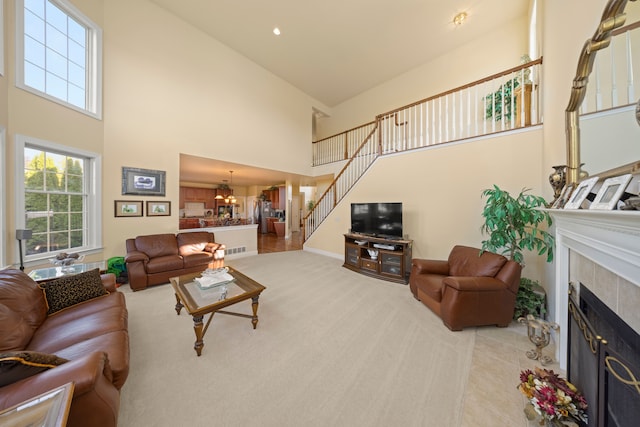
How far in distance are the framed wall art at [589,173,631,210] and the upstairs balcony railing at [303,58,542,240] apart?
111 inches

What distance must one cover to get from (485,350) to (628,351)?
51.8 inches

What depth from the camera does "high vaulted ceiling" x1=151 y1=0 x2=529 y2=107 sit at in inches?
156

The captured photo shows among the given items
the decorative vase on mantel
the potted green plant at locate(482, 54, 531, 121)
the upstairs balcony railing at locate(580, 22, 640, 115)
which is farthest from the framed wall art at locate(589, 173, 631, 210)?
the potted green plant at locate(482, 54, 531, 121)

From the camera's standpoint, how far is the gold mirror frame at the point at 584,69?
39.6 inches

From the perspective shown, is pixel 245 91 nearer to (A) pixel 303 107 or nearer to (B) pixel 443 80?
(A) pixel 303 107

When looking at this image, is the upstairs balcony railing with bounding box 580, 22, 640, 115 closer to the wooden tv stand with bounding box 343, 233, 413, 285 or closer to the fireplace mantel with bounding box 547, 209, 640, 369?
the fireplace mantel with bounding box 547, 209, 640, 369

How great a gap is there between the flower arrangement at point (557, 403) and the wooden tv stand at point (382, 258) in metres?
2.40

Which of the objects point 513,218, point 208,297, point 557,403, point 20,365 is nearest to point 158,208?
point 208,297

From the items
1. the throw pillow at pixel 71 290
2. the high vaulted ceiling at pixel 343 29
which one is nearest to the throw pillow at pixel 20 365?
the throw pillow at pixel 71 290

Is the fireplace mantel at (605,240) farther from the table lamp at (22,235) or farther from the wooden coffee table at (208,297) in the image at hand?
the table lamp at (22,235)

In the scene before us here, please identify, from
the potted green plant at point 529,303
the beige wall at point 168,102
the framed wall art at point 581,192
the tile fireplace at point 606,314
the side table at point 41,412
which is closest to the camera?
the side table at point 41,412

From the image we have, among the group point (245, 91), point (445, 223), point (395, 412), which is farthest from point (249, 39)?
point (395, 412)

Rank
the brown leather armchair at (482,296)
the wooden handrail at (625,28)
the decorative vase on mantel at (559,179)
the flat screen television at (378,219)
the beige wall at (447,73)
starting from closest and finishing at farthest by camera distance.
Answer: the wooden handrail at (625,28) → the decorative vase on mantel at (559,179) → the brown leather armchair at (482,296) → the flat screen television at (378,219) → the beige wall at (447,73)

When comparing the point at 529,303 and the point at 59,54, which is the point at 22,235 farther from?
the point at 529,303
